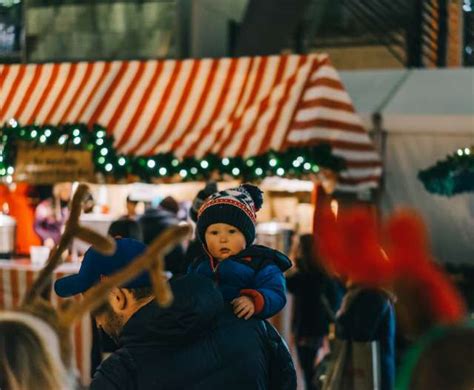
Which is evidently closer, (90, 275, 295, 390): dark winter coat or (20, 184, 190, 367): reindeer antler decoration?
(20, 184, 190, 367): reindeer antler decoration

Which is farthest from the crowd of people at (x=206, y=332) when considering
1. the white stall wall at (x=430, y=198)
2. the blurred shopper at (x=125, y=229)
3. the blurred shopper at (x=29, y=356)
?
the white stall wall at (x=430, y=198)

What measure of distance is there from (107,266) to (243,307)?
58 cm

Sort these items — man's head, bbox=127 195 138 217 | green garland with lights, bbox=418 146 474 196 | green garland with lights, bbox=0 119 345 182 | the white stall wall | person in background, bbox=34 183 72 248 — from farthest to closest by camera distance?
the white stall wall → person in background, bbox=34 183 72 248 → green garland with lights, bbox=418 146 474 196 → man's head, bbox=127 195 138 217 → green garland with lights, bbox=0 119 345 182

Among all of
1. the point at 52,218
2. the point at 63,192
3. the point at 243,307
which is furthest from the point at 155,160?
the point at 243,307

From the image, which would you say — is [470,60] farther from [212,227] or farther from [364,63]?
[212,227]

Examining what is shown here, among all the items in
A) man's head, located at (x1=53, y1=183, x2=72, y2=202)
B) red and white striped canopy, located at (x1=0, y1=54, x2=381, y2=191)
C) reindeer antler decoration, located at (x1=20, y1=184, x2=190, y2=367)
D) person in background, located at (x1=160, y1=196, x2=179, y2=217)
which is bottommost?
reindeer antler decoration, located at (x1=20, y1=184, x2=190, y2=367)

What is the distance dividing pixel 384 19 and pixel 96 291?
10539 millimetres

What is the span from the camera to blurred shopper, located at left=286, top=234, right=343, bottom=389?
263 inches

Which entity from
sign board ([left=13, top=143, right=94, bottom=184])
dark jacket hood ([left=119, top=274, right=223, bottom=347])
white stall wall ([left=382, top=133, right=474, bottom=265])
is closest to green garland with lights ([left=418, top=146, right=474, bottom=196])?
white stall wall ([left=382, top=133, right=474, bottom=265])

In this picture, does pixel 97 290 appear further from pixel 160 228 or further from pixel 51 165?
pixel 51 165

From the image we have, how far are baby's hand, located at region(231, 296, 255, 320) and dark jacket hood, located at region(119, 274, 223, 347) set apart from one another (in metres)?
0.38

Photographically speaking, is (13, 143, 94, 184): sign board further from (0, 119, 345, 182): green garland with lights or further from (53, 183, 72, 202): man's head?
(53, 183, 72, 202): man's head

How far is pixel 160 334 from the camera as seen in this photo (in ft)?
7.56

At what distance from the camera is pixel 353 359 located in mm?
5281
